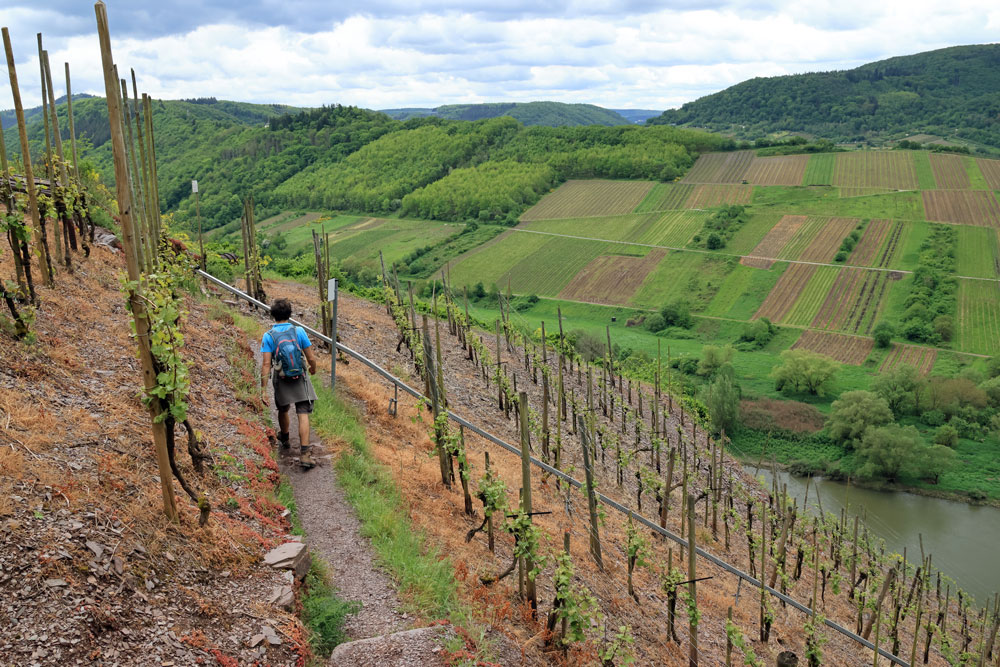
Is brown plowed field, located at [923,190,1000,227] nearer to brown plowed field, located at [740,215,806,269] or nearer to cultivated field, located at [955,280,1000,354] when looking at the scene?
brown plowed field, located at [740,215,806,269]

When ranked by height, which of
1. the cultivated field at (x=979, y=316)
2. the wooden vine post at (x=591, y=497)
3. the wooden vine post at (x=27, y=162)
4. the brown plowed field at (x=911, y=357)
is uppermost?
the wooden vine post at (x=27, y=162)

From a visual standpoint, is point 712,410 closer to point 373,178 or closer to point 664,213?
point 664,213

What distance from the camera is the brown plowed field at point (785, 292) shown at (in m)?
59.7

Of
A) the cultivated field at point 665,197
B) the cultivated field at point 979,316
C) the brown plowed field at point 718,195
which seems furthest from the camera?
the cultivated field at point 665,197

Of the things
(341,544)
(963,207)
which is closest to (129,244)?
(341,544)

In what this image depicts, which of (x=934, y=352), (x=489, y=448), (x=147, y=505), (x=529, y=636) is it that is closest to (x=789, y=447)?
(x=934, y=352)

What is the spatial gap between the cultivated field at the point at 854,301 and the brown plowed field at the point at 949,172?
1112 inches

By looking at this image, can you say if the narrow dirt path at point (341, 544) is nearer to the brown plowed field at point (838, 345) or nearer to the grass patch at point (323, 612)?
the grass patch at point (323, 612)

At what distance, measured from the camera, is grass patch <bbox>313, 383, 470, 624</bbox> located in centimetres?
665

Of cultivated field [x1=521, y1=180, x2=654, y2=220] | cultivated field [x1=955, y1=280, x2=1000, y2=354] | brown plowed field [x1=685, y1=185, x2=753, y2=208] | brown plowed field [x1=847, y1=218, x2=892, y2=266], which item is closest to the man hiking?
cultivated field [x1=955, y1=280, x2=1000, y2=354]

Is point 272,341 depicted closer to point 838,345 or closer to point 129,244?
point 129,244

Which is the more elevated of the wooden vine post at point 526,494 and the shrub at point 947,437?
the wooden vine post at point 526,494

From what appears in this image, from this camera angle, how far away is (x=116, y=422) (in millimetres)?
7121

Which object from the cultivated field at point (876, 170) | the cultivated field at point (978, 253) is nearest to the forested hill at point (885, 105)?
the cultivated field at point (876, 170)
